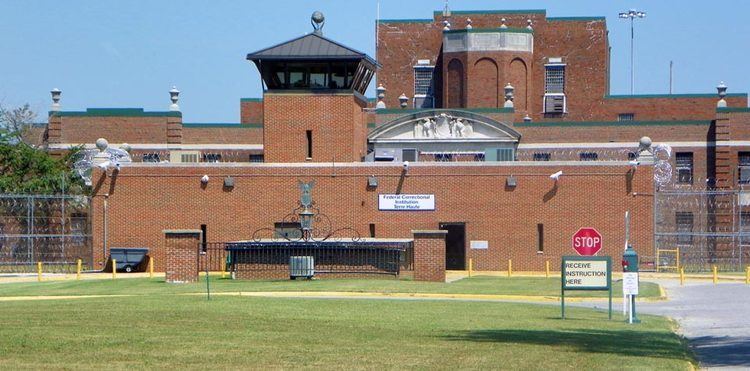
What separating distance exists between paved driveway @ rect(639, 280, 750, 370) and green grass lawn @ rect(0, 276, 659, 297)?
1767 millimetres

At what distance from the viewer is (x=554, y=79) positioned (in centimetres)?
8844

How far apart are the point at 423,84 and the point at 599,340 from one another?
66827 millimetres

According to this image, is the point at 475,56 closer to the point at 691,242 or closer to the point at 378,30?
the point at 378,30

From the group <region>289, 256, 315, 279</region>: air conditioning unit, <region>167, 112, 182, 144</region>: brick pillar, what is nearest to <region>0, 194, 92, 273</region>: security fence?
<region>167, 112, 182, 144</region>: brick pillar

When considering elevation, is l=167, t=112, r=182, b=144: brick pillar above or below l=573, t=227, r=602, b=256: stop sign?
above

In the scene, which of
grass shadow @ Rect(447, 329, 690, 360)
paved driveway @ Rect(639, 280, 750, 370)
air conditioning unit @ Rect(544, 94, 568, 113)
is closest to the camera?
grass shadow @ Rect(447, 329, 690, 360)

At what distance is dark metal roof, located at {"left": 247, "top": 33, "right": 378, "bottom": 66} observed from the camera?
Result: 60.2 metres

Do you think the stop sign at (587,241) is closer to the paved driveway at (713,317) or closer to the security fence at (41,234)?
the paved driveway at (713,317)

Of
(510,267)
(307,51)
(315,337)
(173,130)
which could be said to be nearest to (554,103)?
(173,130)

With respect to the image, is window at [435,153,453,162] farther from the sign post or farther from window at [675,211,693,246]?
the sign post

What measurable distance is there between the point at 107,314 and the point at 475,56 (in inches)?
2342

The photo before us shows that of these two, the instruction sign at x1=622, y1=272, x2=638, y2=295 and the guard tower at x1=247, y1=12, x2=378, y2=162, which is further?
the guard tower at x1=247, y1=12, x2=378, y2=162

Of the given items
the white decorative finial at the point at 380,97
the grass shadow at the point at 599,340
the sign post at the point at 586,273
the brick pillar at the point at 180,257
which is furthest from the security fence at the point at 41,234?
the grass shadow at the point at 599,340

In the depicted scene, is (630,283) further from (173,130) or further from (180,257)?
(173,130)
